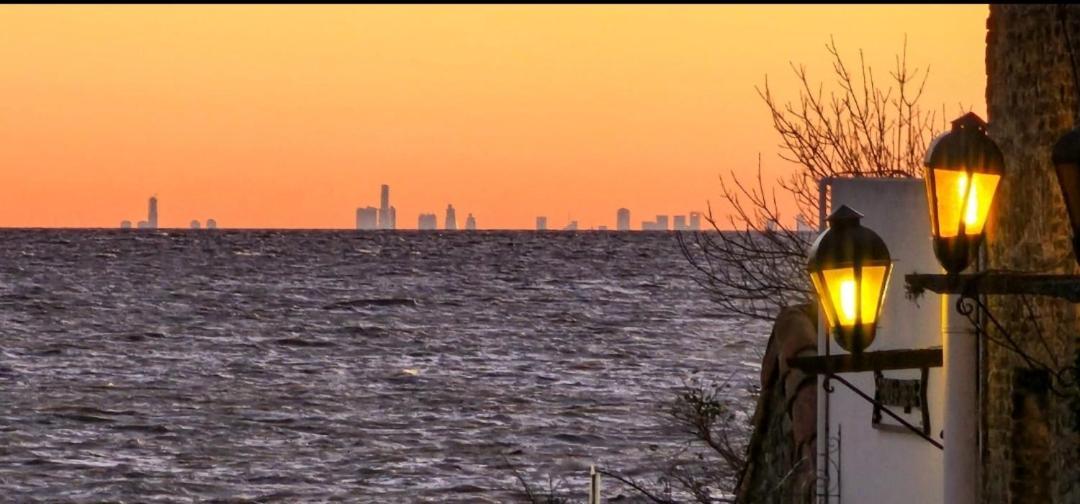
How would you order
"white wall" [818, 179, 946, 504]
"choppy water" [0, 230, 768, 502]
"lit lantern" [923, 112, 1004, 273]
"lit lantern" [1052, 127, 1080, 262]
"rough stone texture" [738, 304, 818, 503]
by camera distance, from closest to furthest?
"lit lantern" [1052, 127, 1080, 262] → "lit lantern" [923, 112, 1004, 273] → "white wall" [818, 179, 946, 504] → "rough stone texture" [738, 304, 818, 503] → "choppy water" [0, 230, 768, 502]

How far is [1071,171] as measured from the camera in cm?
713

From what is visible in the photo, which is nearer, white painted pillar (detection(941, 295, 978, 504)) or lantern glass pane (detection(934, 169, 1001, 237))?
lantern glass pane (detection(934, 169, 1001, 237))

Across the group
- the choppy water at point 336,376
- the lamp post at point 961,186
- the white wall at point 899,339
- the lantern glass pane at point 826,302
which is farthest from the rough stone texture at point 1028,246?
the choppy water at point 336,376

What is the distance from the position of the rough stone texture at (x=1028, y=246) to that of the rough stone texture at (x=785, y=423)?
4.99m

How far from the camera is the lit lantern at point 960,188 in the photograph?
27.4ft

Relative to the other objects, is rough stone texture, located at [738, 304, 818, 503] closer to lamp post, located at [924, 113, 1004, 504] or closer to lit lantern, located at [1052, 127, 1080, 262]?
lamp post, located at [924, 113, 1004, 504]

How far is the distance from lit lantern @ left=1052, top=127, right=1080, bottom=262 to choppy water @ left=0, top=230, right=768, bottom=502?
22.8m

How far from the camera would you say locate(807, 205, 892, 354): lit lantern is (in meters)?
9.02

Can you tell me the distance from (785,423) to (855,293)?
6976 mm

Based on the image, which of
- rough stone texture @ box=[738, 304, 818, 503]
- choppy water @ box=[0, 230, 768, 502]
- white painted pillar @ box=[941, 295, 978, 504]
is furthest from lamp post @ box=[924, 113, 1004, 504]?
choppy water @ box=[0, 230, 768, 502]

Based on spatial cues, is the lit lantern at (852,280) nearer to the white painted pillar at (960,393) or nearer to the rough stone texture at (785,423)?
the white painted pillar at (960,393)

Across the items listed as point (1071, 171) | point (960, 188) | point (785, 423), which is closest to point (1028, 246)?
point (960, 188)

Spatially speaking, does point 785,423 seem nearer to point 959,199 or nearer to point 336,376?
point 959,199

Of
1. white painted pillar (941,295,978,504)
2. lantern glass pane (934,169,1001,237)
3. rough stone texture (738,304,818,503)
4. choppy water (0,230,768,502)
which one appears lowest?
choppy water (0,230,768,502)
